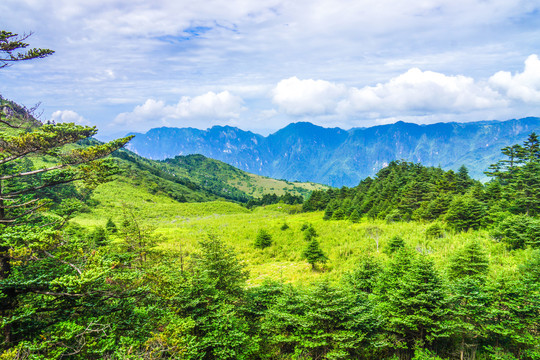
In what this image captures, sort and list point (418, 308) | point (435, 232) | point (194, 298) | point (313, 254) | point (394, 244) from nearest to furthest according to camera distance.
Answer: point (418, 308), point (194, 298), point (394, 244), point (313, 254), point (435, 232)

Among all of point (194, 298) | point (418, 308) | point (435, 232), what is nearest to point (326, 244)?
point (435, 232)

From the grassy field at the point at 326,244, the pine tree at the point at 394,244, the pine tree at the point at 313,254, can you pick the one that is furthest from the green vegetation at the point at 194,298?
the pine tree at the point at 313,254

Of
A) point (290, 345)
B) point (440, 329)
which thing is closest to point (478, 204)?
point (440, 329)

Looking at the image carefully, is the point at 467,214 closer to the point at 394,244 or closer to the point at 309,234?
the point at 394,244

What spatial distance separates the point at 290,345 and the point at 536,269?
12.7 meters

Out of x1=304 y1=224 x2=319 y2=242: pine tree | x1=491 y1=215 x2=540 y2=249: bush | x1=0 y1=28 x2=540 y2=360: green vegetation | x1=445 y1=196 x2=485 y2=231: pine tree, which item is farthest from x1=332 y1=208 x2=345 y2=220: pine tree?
x1=0 y1=28 x2=540 y2=360: green vegetation

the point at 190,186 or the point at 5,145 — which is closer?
the point at 5,145

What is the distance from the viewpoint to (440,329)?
33.9 ft

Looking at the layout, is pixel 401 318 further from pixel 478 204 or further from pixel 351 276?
pixel 478 204

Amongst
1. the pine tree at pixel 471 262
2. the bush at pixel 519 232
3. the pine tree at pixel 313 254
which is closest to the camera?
the pine tree at pixel 471 262

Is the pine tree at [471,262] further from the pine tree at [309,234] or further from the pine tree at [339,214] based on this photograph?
the pine tree at [339,214]

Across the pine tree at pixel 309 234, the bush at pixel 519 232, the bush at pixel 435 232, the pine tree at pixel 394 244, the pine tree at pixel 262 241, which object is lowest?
the pine tree at pixel 262 241

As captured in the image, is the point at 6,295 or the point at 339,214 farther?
the point at 339,214

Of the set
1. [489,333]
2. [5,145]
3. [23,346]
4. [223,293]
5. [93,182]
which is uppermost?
[5,145]
